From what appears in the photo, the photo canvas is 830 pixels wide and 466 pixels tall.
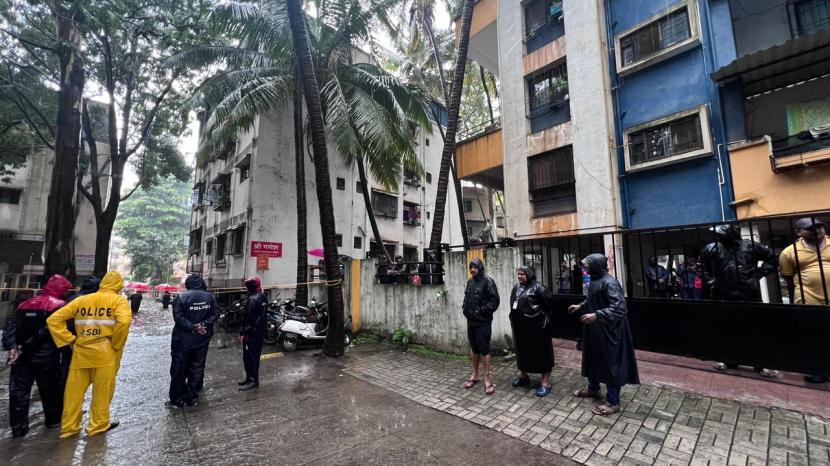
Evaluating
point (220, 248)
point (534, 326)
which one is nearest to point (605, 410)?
point (534, 326)

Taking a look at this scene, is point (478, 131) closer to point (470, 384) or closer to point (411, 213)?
point (411, 213)

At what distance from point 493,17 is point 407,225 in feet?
35.9

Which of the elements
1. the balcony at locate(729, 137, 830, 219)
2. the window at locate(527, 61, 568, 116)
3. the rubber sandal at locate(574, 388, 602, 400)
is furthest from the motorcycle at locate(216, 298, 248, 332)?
the balcony at locate(729, 137, 830, 219)

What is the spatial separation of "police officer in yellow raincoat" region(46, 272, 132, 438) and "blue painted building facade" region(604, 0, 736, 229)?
465 inches

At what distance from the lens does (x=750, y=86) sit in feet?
28.5

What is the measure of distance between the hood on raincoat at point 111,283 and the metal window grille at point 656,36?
43.9 feet

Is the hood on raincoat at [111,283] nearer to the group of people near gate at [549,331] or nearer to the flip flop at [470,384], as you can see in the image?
the group of people near gate at [549,331]

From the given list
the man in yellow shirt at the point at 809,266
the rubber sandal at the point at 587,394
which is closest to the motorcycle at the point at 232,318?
the rubber sandal at the point at 587,394

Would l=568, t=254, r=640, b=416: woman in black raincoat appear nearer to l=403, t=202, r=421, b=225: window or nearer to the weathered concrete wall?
the weathered concrete wall

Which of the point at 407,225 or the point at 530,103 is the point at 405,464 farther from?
the point at 407,225

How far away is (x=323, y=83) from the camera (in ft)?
38.2

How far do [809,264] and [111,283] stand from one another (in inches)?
342

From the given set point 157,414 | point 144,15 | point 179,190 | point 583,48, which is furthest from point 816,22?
point 179,190

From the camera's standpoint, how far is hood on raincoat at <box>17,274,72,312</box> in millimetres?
4047
